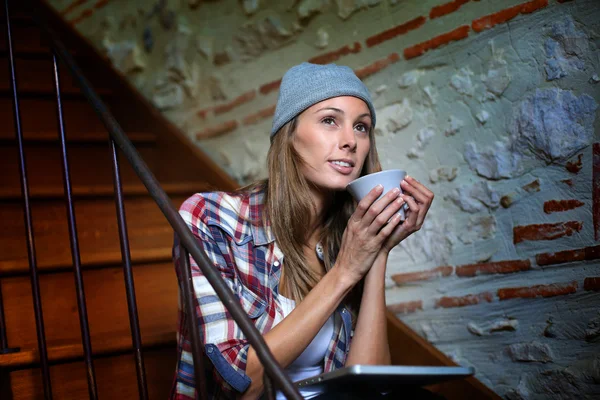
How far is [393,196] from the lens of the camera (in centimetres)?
145

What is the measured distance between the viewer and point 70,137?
8.96 ft

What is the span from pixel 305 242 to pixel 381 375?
761 mm

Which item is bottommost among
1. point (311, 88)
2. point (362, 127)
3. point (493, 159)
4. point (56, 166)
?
point (493, 159)

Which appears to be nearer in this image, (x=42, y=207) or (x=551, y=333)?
(x=551, y=333)

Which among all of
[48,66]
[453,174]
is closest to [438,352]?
[453,174]

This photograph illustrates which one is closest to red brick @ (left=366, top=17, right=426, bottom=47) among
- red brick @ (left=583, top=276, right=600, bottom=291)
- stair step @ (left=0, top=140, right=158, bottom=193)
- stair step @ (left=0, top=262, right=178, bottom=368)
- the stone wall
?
the stone wall

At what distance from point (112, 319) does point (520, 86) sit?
1.50 metres

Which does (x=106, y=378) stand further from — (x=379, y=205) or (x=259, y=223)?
(x=379, y=205)

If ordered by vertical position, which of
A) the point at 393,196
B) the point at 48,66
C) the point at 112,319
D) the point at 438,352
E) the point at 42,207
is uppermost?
the point at 48,66

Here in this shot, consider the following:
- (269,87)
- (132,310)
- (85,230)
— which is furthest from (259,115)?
(132,310)

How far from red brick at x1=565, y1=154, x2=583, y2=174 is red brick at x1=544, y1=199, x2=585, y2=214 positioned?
0.09 meters

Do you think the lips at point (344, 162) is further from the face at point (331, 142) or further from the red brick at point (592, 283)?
the red brick at point (592, 283)

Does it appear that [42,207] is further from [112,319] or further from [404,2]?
[404,2]

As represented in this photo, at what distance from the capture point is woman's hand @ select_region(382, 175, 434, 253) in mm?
1481
